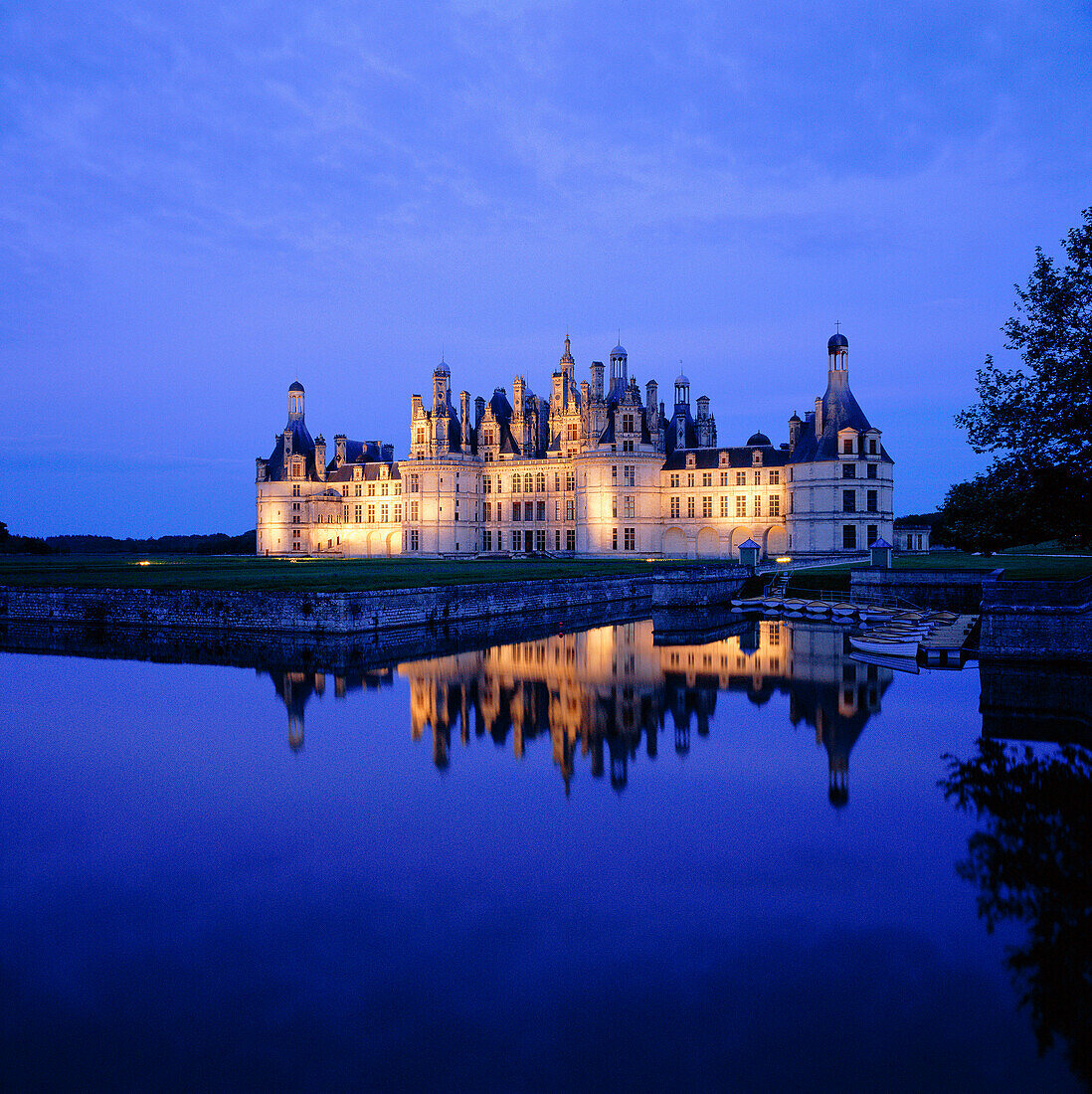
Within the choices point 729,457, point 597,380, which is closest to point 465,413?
point 597,380

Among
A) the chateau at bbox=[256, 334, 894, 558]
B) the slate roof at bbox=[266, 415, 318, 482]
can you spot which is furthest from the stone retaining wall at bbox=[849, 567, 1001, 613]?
the slate roof at bbox=[266, 415, 318, 482]

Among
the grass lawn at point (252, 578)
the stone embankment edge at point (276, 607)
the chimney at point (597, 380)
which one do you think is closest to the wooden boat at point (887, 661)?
the stone embankment edge at point (276, 607)

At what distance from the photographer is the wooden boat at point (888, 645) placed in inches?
992

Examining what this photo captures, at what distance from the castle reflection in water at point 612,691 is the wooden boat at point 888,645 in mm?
794

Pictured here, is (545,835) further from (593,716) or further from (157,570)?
(157,570)

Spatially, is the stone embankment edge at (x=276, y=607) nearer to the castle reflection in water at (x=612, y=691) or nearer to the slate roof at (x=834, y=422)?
the castle reflection in water at (x=612, y=691)

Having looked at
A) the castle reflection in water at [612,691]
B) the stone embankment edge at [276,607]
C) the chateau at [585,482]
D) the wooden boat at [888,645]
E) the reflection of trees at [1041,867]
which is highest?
the chateau at [585,482]

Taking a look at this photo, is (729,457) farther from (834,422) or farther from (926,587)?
(926,587)

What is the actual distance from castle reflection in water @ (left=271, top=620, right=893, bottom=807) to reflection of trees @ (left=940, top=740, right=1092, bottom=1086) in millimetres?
2053

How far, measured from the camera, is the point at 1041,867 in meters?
9.82

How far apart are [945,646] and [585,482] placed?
42.3 metres

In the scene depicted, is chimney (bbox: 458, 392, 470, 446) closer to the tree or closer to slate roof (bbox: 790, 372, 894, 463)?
slate roof (bbox: 790, 372, 894, 463)

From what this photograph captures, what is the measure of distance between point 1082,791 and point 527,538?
193 ft

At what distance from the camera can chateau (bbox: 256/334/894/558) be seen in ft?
184
